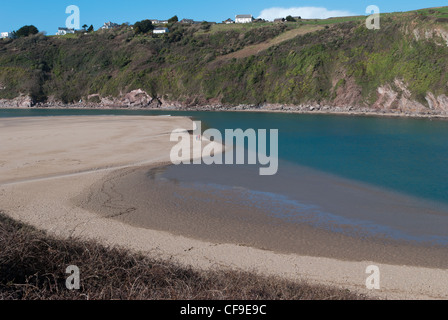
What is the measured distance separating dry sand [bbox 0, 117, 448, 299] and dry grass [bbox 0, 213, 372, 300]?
4.32ft

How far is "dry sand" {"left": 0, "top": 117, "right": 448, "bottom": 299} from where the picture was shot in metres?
8.86

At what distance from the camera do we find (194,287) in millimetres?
5512

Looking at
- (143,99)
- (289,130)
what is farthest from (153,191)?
(143,99)

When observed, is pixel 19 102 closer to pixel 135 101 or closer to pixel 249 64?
pixel 135 101

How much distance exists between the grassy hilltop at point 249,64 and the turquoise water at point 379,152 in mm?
18522

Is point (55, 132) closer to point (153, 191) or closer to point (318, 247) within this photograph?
point (153, 191)

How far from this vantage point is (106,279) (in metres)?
5.53

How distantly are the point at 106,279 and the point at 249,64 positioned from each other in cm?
7417

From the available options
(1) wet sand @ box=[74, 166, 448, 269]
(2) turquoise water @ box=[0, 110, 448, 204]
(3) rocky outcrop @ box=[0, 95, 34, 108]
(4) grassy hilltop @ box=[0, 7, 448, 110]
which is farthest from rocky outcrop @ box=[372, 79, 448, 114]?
(3) rocky outcrop @ box=[0, 95, 34, 108]

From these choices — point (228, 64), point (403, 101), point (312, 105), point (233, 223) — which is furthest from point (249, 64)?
point (233, 223)

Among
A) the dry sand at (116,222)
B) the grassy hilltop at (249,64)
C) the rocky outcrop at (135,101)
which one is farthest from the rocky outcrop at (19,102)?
the dry sand at (116,222)

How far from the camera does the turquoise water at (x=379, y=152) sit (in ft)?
61.3

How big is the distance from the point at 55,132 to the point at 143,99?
4613 cm

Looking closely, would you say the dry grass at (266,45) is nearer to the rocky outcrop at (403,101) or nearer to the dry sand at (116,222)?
the rocky outcrop at (403,101)
